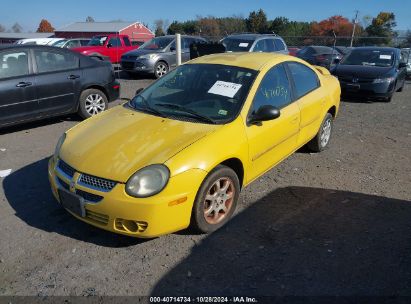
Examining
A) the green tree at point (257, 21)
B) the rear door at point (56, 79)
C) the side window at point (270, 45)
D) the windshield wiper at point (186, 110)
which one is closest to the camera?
the windshield wiper at point (186, 110)

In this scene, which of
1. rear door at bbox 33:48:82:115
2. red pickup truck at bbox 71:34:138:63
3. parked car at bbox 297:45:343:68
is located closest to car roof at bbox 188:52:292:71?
rear door at bbox 33:48:82:115

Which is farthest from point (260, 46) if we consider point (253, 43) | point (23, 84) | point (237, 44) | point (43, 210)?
point (43, 210)

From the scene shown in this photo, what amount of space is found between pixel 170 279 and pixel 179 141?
1.16 metres

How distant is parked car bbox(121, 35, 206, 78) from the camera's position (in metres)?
13.1

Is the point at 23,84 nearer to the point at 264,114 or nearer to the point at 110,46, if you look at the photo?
the point at 264,114

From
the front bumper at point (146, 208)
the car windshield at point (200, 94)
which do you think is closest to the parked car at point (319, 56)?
the car windshield at point (200, 94)

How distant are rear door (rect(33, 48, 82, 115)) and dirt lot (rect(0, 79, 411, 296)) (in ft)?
6.36

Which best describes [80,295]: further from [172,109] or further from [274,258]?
[172,109]

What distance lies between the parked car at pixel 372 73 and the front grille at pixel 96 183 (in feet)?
28.7

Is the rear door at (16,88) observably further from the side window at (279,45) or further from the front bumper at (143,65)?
the side window at (279,45)

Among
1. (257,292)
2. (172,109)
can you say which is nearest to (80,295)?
(257,292)

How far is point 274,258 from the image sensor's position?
123 inches

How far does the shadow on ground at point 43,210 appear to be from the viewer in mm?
3391

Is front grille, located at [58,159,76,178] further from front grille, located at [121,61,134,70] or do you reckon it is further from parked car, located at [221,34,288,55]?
front grille, located at [121,61,134,70]
